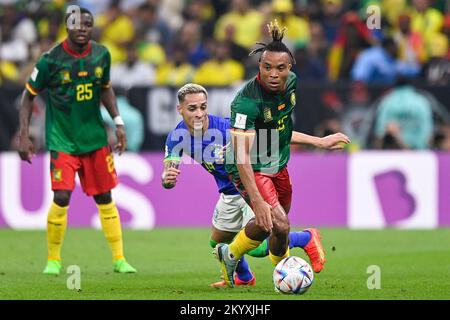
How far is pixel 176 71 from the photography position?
19750mm

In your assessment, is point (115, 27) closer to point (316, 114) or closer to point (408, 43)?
point (316, 114)

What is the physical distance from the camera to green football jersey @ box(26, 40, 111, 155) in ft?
38.0

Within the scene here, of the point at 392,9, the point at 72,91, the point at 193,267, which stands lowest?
the point at 193,267

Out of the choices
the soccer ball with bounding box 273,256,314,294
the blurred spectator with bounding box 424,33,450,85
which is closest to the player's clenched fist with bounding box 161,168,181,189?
the soccer ball with bounding box 273,256,314,294

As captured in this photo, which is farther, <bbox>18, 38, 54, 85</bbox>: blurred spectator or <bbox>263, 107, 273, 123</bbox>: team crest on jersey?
<bbox>18, 38, 54, 85</bbox>: blurred spectator

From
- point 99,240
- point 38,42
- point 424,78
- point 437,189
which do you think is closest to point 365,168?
point 437,189

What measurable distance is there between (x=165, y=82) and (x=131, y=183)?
3.39 meters

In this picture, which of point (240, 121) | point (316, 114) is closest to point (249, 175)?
point (240, 121)

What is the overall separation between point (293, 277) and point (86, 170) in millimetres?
3325

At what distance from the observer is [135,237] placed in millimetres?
15727

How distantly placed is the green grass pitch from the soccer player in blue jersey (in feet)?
1.40

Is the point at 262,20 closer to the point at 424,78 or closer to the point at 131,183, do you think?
the point at 424,78

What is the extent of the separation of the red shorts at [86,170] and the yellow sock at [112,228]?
19 centimetres

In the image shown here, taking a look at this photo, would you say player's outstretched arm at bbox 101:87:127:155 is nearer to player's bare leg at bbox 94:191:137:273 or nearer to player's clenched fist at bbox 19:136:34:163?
player's bare leg at bbox 94:191:137:273
